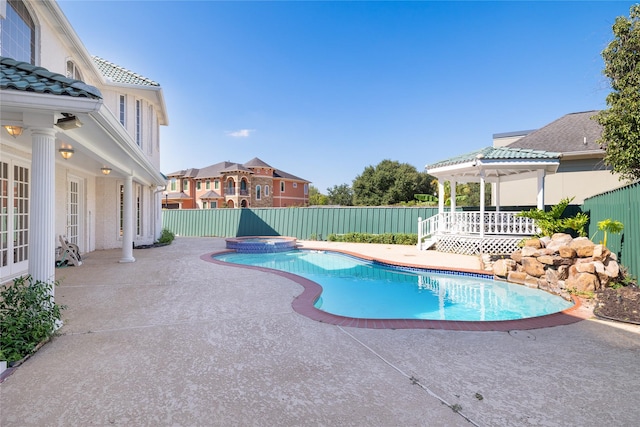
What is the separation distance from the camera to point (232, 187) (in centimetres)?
4022

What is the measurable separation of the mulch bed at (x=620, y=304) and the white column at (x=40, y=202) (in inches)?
296

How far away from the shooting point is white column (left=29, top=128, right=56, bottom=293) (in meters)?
3.80

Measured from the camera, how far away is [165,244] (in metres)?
15.5

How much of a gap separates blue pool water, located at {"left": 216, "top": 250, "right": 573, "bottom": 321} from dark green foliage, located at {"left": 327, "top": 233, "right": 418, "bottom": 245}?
17.9 feet

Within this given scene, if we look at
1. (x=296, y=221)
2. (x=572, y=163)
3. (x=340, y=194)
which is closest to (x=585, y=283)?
(x=572, y=163)

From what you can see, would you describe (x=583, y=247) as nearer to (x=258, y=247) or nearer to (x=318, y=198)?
(x=258, y=247)

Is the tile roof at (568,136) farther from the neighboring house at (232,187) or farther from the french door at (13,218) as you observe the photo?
the neighboring house at (232,187)

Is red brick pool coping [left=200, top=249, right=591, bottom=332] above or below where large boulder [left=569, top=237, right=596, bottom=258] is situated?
below

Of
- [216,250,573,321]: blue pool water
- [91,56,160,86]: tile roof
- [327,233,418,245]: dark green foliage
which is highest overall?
[91,56,160,86]: tile roof

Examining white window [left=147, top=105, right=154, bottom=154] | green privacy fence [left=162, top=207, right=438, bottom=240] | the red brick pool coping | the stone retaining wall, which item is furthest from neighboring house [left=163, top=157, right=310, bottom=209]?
the red brick pool coping

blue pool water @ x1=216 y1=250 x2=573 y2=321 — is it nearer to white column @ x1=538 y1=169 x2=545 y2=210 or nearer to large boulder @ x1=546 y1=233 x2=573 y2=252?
large boulder @ x1=546 y1=233 x2=573 y2=252

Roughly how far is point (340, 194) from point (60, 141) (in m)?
46.4

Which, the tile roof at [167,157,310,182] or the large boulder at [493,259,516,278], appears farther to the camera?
the tile roof at [167,157,310,182]

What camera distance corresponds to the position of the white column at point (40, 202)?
3.80 m
